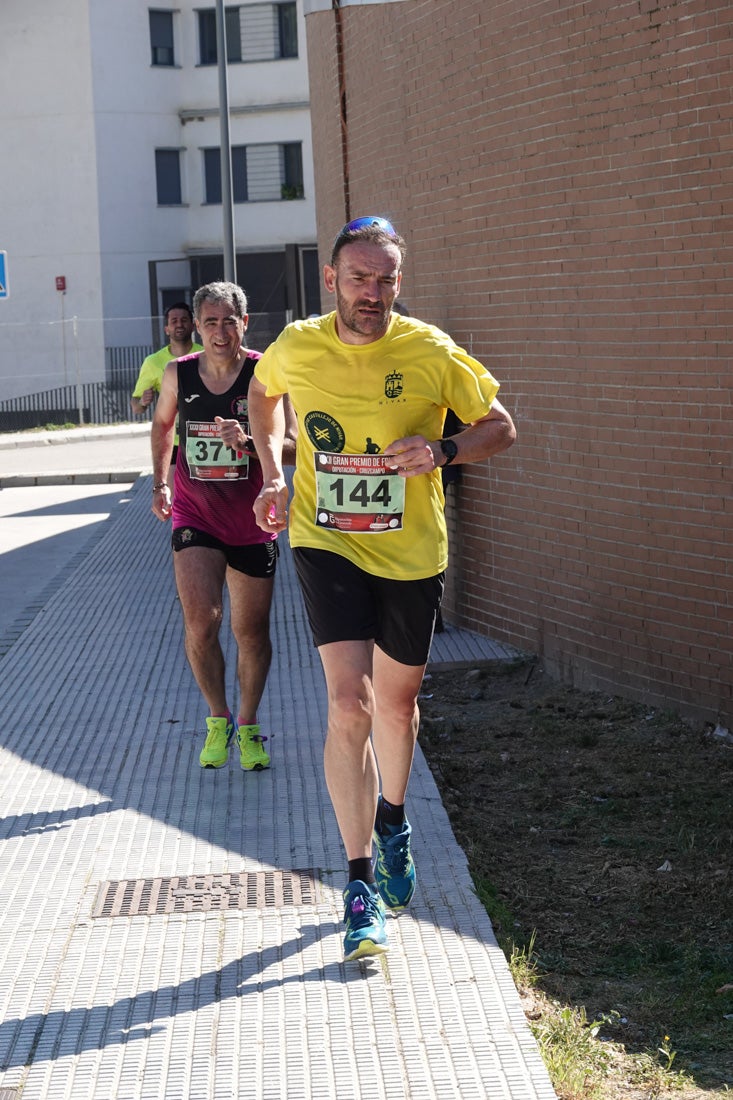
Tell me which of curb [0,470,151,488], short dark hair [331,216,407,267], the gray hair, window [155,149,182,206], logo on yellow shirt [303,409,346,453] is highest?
window [155,149,182,206]

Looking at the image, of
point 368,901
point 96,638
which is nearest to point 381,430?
point 368,901

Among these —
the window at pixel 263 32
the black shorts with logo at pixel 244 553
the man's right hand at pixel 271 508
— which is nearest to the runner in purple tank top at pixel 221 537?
the black shorts with logo at pixel 244 553

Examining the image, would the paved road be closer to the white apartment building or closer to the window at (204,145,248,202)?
the white apartment building

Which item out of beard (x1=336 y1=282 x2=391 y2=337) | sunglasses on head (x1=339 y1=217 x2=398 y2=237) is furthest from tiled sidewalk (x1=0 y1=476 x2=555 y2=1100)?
sunglasses on head (x1=339 y1=217 x2=398 y2=237)

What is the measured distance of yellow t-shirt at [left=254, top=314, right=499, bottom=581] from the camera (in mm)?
4602

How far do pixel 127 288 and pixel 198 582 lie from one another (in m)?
37.3

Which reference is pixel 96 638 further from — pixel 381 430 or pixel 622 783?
pixel 381 430

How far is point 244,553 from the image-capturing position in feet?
21.7

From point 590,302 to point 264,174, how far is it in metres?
38.9

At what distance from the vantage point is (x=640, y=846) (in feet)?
19.6

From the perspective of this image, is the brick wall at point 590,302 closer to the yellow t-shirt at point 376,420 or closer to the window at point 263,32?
the yellow t-shirt at point 376,420

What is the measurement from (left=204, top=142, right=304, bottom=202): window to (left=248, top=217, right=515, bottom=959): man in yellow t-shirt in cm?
4152

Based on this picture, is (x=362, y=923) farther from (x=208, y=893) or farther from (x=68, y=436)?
(x=68, y=436)

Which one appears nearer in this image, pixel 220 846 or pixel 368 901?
pixel 368 901
